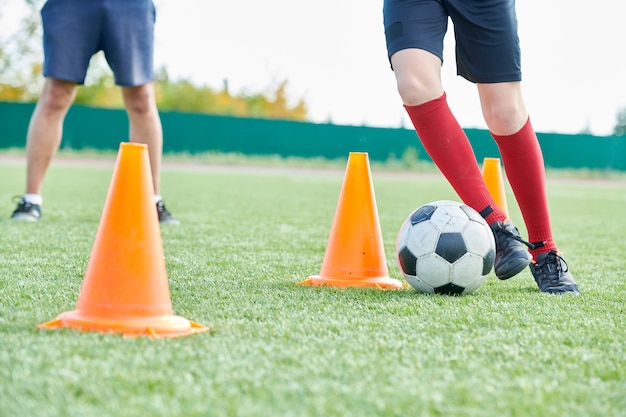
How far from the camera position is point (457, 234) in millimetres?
2719

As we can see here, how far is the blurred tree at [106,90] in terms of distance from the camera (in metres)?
33.8

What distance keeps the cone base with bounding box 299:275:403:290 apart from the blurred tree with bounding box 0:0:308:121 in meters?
27.8

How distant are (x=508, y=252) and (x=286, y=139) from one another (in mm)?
23093

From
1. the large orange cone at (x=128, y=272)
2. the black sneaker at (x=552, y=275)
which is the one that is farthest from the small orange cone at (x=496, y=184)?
the large orange cone at (x=128, y=272)

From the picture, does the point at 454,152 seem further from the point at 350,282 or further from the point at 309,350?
the point at 309,350

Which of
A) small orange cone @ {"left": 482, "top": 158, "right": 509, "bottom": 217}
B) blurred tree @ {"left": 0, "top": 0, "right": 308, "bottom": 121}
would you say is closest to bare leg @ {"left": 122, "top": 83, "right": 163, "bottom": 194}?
small orange cone @ {"left": 482, "top": 158, "right": 509, "bottom": 217}

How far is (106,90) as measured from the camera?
126 ft

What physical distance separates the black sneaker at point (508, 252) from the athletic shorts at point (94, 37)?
272 centimetres

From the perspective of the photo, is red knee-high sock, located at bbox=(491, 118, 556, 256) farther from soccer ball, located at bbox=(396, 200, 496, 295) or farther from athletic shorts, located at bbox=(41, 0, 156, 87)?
athletic shorts, located at bbox=(41, 0, 156, 87)

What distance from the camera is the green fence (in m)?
24.1

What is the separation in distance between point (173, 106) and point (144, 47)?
1531 inches

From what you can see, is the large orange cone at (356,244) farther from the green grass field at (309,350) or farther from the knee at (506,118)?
the knee at (506,118)

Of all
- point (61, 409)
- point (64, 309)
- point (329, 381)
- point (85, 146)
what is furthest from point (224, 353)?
point (85, 146)

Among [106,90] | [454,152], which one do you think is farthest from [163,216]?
[106,90]
